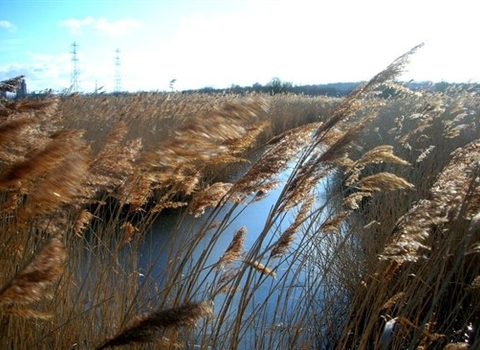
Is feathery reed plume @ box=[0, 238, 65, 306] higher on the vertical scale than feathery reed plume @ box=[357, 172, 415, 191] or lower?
lower

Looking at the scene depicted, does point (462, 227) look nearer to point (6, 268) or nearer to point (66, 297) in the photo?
point (66, 297)

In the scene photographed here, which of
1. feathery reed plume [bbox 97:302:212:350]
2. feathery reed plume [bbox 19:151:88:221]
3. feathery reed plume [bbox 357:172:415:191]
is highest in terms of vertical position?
feathery reed plume [bbox 19:151:88:221]

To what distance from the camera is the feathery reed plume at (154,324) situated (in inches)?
43.9

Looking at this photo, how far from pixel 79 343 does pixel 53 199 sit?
3.91 ft

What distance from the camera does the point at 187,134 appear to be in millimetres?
1527

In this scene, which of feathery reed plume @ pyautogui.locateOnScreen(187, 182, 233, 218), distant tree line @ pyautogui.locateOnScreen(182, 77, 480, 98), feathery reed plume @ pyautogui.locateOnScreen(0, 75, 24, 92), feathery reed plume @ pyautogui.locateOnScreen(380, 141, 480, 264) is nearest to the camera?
feathery reed plume @ pyautogui.locateOnScreen(380, 141, 480, 264)

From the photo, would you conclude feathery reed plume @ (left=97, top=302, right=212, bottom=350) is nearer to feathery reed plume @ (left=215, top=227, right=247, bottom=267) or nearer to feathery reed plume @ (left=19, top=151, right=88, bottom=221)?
feathery reed plume @ (left=19, top=151, right=88, bottom=221)

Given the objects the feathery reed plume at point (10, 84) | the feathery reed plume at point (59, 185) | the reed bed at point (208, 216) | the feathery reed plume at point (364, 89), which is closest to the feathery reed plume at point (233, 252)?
the reed bed at point (208, 216)

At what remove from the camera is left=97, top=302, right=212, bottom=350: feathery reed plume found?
112 cm

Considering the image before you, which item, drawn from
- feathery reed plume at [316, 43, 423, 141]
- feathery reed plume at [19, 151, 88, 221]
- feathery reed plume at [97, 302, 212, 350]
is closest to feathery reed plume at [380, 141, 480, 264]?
feathery reed plume at [316, 43, 423, 141]

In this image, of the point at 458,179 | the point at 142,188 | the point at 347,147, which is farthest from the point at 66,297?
the point at 458,179

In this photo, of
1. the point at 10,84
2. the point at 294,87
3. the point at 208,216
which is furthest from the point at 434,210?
the point at 294,87

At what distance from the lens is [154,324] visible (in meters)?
1.12

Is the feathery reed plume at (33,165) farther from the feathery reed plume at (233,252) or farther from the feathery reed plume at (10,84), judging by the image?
the feathery reed plume at (10,84)
